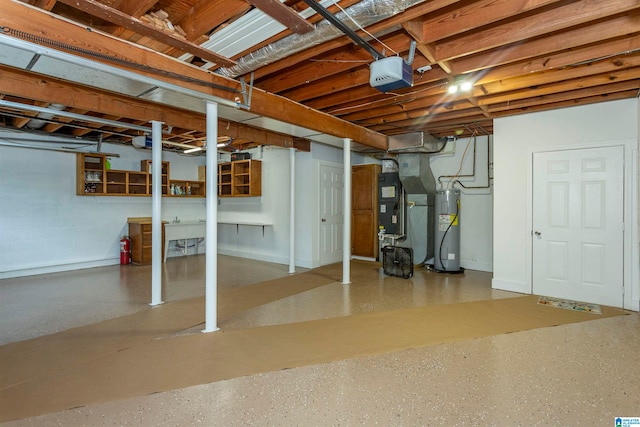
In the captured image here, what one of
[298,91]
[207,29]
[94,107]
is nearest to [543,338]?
[298,91]

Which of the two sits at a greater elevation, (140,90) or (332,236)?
(140,90)

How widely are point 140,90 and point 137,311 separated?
2.40 meters

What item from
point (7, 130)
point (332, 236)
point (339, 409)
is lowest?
point (339, 409)

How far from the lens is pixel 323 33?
218cm

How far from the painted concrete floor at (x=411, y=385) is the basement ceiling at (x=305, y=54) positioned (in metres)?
2.23

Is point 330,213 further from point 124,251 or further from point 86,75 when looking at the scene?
point 86,75

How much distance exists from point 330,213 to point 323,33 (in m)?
4.42

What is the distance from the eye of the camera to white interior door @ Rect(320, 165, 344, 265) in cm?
625

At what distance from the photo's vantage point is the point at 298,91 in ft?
12.2

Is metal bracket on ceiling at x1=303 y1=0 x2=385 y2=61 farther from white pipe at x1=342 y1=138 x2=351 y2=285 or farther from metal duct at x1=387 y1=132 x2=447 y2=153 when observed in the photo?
metal duct at x1=387 y1=132 x2=447 y2=153

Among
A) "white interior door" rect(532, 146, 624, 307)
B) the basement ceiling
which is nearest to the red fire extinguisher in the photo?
the basement ceiling

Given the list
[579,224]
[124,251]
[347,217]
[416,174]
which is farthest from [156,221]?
[579,224]

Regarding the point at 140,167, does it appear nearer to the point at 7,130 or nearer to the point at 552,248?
the point at 7,130

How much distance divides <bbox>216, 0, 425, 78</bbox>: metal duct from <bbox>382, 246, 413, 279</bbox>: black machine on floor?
12.1 ft
